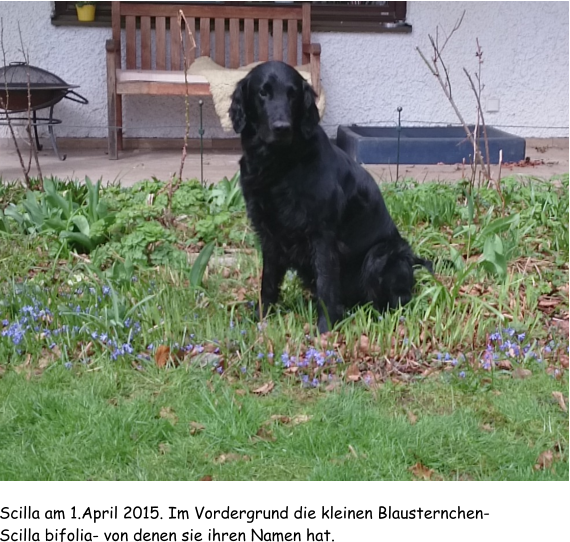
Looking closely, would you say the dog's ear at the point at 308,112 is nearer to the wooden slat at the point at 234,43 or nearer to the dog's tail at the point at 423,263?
the dog's tail at the point at 423,263

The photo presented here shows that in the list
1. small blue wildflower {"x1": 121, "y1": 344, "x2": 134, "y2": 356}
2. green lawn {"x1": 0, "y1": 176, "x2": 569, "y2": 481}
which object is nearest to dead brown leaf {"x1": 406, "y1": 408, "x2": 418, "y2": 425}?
green lawn {"x1": 0, "y1": 176, "x2": 569, "y2": 481}

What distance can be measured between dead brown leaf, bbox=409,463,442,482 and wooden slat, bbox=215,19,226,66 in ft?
21.6

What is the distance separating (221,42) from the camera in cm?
855

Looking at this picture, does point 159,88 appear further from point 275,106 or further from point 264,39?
point 275,106

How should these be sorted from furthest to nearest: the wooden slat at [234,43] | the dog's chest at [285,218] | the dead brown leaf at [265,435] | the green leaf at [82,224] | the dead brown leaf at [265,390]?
the wooden slat at [234,43] < the green leaf at [82,224] < the dog's chest at [285,218] < the dead brown leaf at [265,390] < the dead brown leaf at [265,435]

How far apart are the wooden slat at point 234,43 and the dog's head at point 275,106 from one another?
487 centimetres

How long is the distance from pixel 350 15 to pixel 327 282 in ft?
18.3

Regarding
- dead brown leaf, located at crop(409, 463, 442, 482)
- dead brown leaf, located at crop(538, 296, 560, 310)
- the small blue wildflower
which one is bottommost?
dead brown leaf, located at crop(409, 463, 442, 482)

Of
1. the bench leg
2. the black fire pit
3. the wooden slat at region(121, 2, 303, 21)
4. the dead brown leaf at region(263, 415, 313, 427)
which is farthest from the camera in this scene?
the wooden slat at region(121, 2, 303, 21)

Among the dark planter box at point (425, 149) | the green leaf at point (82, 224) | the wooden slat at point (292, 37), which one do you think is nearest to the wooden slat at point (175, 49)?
the wooden slat at point (292, 37)

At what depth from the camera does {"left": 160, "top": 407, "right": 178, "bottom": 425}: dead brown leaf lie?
122 inches

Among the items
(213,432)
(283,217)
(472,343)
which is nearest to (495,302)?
(472,343)

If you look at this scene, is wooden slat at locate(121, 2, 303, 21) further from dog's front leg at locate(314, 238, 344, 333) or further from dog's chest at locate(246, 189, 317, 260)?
dog's front leg at locate(314, 238, 344, 333)

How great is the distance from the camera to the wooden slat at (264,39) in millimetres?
8477
